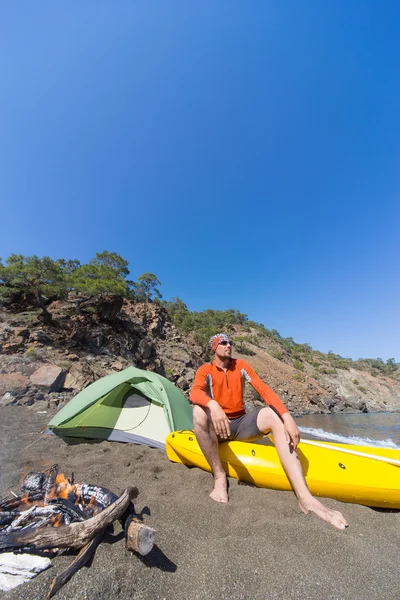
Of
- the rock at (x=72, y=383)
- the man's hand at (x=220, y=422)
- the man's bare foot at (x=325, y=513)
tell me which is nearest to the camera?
the man's bare foot at (x=325, y=513)

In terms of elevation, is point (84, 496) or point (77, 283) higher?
point (77, 283)

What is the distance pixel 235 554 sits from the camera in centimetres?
187

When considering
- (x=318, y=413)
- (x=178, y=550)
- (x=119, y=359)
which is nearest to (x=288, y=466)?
(x=178, y=550)

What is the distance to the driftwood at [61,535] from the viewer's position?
1.61 metres

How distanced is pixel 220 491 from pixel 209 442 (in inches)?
19.9

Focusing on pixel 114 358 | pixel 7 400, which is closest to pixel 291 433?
pixel 7 400

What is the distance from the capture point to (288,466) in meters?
2.62

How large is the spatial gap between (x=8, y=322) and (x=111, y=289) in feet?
22.1

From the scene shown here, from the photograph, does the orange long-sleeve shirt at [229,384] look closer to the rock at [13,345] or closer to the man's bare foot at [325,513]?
the man's bare foot at [325,513]

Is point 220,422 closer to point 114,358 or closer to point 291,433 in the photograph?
point 291,433

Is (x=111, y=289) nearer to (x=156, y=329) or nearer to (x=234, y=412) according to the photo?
(x=156, y=329)

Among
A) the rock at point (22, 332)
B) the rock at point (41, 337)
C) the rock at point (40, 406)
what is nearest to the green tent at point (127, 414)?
the rock at point (40, 406)

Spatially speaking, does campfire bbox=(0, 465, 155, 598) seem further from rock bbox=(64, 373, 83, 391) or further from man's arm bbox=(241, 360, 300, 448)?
rock bbox=(64, 373, 83, 391)

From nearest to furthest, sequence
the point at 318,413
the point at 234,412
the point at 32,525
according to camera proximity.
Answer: the point at 32,525, the point at 234,412, the point at 318,413
